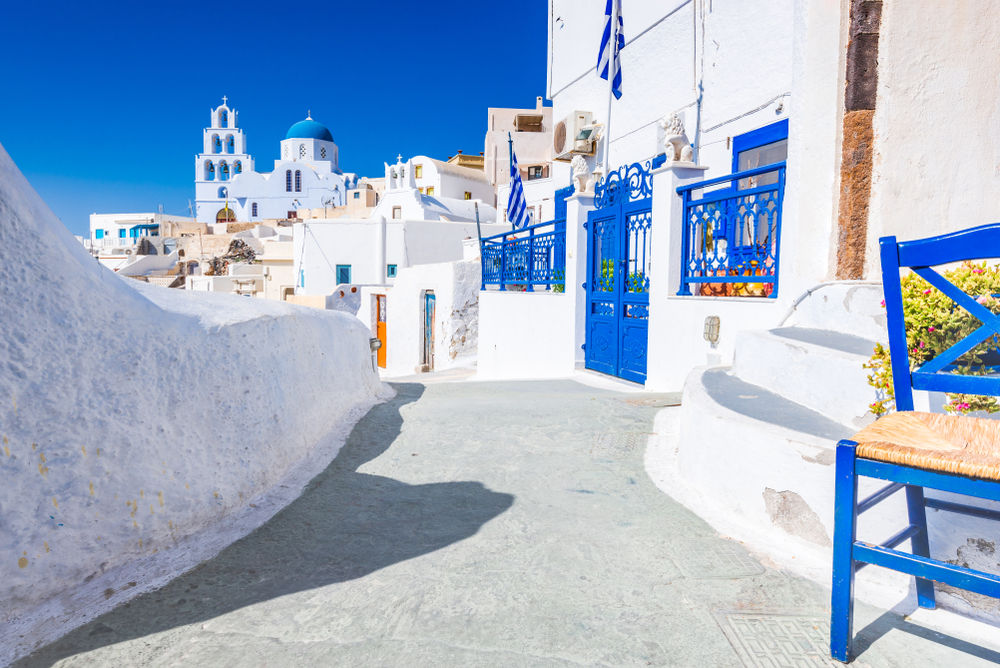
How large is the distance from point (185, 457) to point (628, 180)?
5987 millimetres

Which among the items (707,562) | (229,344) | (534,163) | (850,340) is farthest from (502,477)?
(534,163)

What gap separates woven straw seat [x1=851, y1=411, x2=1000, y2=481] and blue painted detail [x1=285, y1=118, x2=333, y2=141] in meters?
75.2

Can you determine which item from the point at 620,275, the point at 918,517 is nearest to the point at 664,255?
the point at 620,275

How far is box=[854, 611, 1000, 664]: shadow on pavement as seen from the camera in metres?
1.88

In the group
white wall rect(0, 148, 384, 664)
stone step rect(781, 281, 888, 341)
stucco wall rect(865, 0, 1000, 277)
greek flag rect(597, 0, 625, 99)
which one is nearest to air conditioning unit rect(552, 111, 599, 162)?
greek flag rect(597, 0, 625, 99)

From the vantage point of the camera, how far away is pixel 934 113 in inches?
169

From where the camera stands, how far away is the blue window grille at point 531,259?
9266mm

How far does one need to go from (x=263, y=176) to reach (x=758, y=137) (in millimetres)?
66432

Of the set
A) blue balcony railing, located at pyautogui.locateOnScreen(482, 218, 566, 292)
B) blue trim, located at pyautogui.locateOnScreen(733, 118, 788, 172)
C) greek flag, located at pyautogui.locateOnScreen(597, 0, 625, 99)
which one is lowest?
blue balcony railing, located at pyautogui.locateOnScreen(482, 218, 566, 292)

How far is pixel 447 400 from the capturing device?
5.90 m

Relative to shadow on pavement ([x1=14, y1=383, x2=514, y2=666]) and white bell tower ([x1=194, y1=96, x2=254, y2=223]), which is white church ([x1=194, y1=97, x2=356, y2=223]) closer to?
white bell tower ([x1=194, y1=96, x2=254, y2=223])

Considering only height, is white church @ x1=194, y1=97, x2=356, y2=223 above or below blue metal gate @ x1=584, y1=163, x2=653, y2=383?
above

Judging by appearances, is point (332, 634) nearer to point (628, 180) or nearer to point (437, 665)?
point (437, 665)

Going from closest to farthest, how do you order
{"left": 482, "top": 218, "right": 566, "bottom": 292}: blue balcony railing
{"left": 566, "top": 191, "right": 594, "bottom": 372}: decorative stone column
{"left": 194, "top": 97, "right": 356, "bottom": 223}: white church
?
{"left": 566, "top": 191, "right": 594, "bottom": 372}: decorative stone column
{"left": 482, "top": 218, "right": 566, "bottom": 292}: blue balcony railing
{"left": 194, "top": 97, "right": 356, "bottom": 223}: white church
